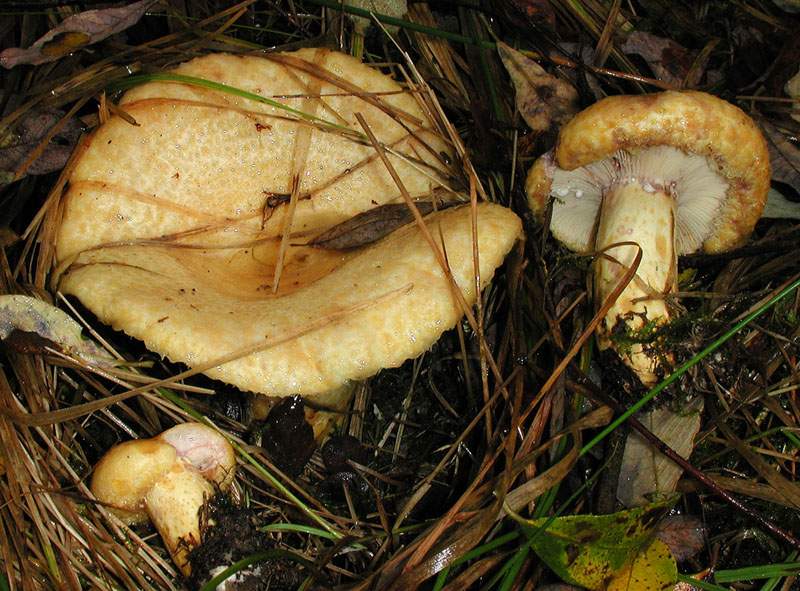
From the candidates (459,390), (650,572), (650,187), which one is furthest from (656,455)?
(650,187)

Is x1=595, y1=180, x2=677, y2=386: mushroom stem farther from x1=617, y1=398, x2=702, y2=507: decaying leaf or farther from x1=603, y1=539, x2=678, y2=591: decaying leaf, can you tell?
x1=603, y1=539, x2=678, y2=591: decaying leaf

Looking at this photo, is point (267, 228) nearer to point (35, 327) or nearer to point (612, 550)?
point (35, 327)

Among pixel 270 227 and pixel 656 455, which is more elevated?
pixel 270 227

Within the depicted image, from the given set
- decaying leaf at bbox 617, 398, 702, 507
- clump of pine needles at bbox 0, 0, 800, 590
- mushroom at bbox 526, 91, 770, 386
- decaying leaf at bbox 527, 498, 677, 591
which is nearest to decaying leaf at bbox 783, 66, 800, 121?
clump of pine needles at bbox 0, 0, 800, 590

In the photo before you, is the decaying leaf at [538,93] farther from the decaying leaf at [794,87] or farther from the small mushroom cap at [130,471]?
the small mushroom cap at [130,471]

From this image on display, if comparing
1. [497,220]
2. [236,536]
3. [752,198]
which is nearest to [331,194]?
[497,220]
